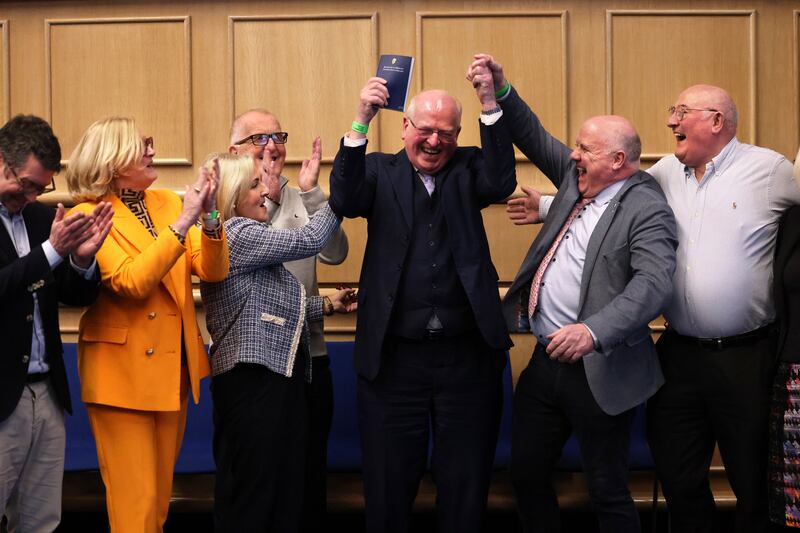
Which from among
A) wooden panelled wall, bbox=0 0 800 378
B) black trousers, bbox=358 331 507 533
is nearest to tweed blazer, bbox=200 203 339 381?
black trousers, bbox=358 331 507 533

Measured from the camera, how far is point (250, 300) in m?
3.18

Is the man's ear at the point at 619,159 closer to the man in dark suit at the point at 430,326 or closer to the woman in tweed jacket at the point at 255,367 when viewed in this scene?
the man in dark suit at the point at 430,326

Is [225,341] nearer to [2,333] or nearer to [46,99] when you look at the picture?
[2,333]

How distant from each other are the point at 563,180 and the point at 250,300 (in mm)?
1253

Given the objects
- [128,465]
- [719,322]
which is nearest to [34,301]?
[128,465]

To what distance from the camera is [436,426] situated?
3398 mm

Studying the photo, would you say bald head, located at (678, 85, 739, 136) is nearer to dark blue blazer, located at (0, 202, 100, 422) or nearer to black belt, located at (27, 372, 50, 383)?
dark blue blazer, located at (0, 202, 100, 422)

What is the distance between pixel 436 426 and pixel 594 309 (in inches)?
27.1

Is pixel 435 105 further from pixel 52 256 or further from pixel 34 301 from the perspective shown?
pixel 34 301

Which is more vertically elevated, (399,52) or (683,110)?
(399,52)

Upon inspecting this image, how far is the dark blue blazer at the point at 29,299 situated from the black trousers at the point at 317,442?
100 cm

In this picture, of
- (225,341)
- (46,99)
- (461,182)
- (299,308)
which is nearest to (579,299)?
(461,182)

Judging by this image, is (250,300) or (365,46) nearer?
(250,300)

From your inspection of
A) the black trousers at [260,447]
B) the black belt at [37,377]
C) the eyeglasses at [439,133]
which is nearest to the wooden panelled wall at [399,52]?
the eyeglasses at [439,133]
